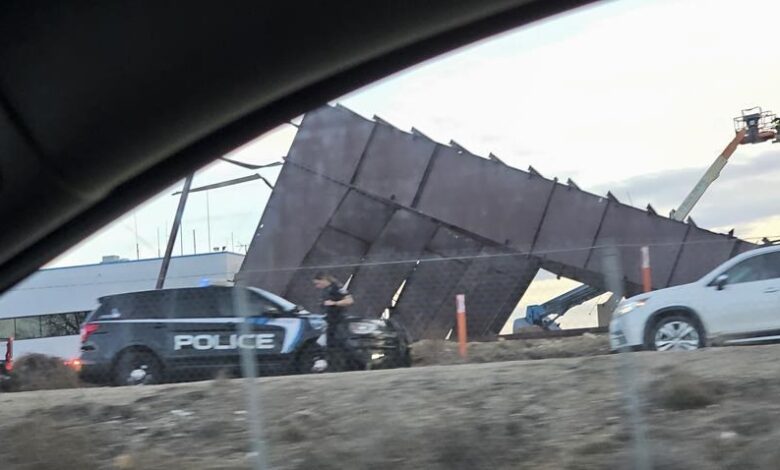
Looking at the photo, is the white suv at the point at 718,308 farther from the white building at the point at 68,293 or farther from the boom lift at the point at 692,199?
the white building at the point at 68,293

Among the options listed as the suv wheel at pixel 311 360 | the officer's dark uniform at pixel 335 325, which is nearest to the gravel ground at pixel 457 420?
the officer's dark uniform at pixel 335 325

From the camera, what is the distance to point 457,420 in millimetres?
6980

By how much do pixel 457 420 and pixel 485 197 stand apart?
42.8 feet

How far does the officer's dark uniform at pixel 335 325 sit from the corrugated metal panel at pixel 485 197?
31.9ft

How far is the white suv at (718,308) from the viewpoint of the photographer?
31.3ft

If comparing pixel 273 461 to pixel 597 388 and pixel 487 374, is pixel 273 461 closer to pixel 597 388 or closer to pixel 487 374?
pixel 487 374

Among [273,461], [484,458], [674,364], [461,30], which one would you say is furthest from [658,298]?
[461,30]

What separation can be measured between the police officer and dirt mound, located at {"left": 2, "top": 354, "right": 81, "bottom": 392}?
102 inches

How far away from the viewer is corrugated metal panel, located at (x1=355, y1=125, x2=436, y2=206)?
19875mm

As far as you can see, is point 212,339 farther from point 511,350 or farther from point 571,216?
point 571,216

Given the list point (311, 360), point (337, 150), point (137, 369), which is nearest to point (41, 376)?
point (137, 369)

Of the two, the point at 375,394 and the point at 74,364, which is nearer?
the point at 375,394

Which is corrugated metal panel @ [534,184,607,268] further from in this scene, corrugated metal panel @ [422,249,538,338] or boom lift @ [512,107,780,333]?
corrugated metal panel @ [422,249,538,338]

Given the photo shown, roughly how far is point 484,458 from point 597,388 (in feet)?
3.70
